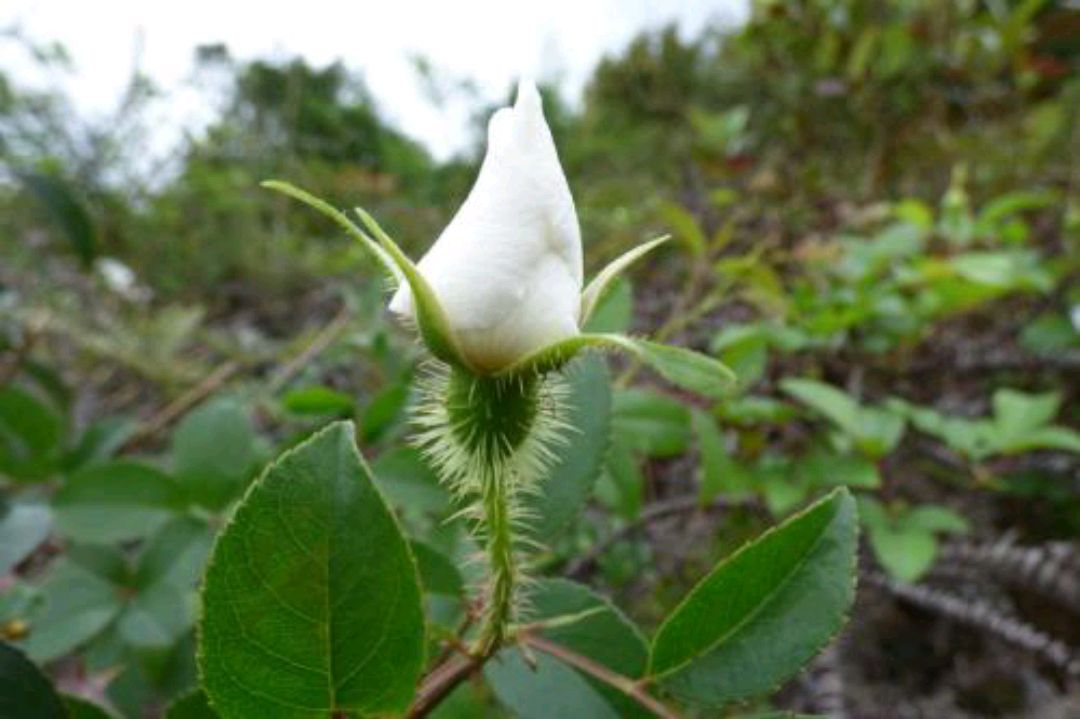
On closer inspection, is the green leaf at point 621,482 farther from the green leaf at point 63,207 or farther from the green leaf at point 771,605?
the green leaf at point 63,207

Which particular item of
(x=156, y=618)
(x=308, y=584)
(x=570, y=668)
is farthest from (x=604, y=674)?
(x=156, y=618)

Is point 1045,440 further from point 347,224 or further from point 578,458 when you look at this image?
point 347,224

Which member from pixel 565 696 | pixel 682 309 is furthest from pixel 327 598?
pixel 682 309

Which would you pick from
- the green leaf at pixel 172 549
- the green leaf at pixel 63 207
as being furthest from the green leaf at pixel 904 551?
the green leaf at pixel 63 207

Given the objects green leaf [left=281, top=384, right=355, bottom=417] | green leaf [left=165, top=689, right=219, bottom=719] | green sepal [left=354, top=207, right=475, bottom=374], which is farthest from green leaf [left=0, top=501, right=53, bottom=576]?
green sepal [left=354, top=207, right=475, bottom=374]

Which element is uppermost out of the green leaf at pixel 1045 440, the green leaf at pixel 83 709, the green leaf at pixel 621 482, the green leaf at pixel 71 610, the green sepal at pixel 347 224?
the green sepal at pixel 347 224

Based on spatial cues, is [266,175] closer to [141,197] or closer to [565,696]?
[141,197]
